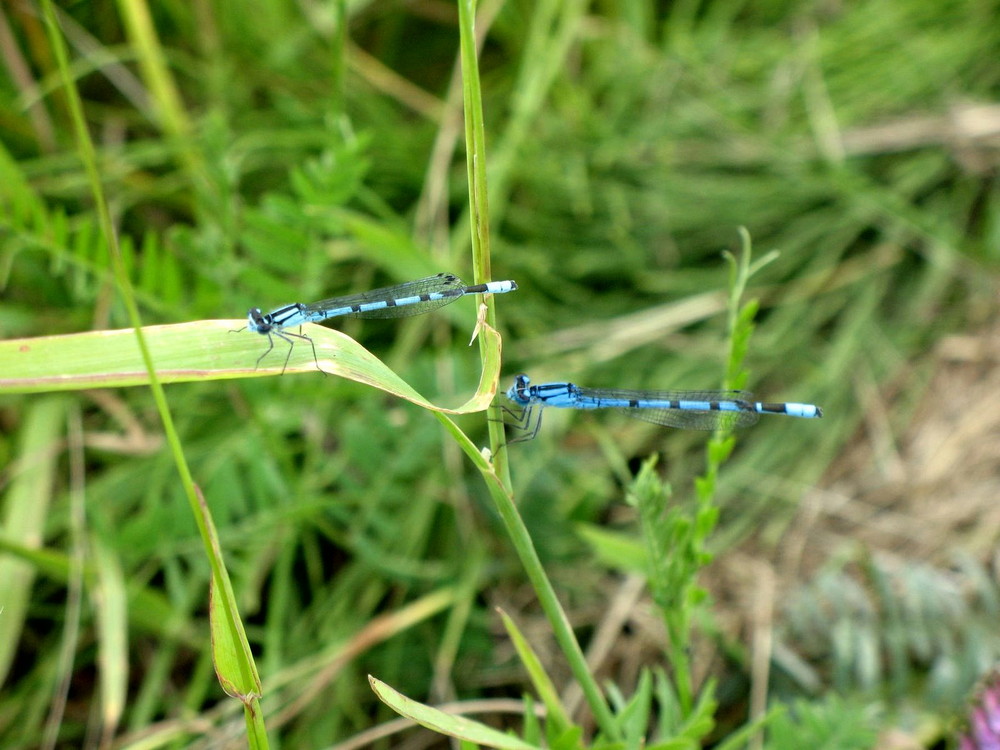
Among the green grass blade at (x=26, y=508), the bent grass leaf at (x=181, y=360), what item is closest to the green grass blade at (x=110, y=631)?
the green grass blade at (x=26, y=508)

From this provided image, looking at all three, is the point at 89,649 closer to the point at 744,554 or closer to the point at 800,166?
the point at 744,554

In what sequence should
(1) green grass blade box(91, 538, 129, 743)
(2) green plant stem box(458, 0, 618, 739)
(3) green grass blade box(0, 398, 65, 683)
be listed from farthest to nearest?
(3) green grass blade box(0, 398, 65, 683) < (1) green grass blade box(91, 538, 129, 743) < (2) green plant stem box(458, 0, 618, 739)

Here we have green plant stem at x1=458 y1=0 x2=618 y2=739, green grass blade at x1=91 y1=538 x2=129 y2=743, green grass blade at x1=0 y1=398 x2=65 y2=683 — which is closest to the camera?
green plant stem at x1=458 y1=0 x2=618 y2=739

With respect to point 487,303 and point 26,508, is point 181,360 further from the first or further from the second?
point 26,508

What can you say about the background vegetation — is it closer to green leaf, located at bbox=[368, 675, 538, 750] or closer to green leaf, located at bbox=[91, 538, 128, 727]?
green leaf, located at bbox=[91, 538, 128, 727]

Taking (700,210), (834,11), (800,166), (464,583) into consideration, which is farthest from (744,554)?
(834,11)

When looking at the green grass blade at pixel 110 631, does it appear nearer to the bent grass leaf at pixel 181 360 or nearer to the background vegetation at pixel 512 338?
the background vegetation at pixel 512 338

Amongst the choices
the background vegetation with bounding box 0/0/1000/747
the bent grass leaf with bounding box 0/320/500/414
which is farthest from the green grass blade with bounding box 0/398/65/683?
A: the bent grass leaf with bounding box 0/320/500/414
